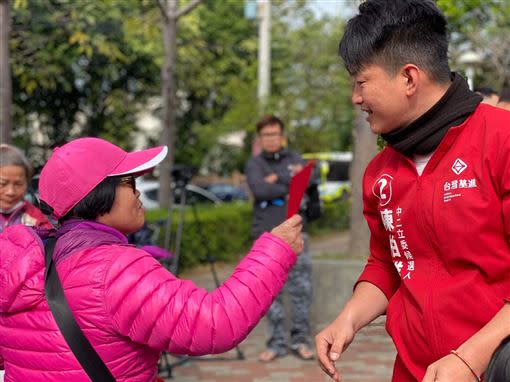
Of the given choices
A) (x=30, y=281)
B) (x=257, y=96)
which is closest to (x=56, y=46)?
(x=257, y=96)

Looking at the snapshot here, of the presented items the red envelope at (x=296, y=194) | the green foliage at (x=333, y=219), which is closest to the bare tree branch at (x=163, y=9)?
the red envelope at (x=296, y=194)

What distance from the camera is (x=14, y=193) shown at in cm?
460

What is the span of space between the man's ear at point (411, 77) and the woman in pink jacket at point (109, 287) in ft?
2.17

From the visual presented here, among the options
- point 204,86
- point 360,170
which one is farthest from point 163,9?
point 204,86

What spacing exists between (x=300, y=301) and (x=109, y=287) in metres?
4.81

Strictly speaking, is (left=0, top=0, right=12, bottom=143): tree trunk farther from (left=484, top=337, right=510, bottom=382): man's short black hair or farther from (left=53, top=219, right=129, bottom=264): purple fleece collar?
(left=484, top=337, right=510, bottom=382): man's short black hair

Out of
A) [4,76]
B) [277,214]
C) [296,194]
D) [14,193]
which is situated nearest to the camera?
[296,194]

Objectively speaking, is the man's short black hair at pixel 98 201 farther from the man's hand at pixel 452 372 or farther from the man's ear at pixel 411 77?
the man's hand at pixel 452 372

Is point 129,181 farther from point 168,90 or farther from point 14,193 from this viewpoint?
point 168,90

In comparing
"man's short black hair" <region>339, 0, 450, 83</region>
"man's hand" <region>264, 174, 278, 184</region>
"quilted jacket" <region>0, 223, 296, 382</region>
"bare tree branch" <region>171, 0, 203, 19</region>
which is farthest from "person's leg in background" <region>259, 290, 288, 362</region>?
"bare tree branch" <region>171, 0, 203, 19</region>

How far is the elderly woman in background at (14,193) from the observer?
459cm

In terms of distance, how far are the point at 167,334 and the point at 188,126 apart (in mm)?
30939

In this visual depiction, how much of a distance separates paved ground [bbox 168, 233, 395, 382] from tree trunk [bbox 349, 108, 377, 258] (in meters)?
0.65

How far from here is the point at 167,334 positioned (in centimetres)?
229
